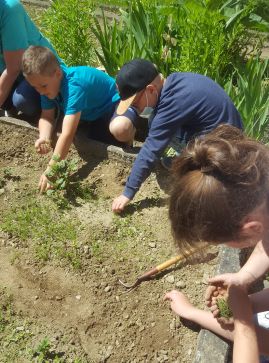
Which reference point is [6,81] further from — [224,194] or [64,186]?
[224,194]

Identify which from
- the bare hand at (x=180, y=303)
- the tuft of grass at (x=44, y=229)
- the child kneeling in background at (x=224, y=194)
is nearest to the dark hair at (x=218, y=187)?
the child kneeling in background at (x=224, y=194)

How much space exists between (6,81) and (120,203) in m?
1.11

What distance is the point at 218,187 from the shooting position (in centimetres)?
135

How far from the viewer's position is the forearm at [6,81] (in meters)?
2.84

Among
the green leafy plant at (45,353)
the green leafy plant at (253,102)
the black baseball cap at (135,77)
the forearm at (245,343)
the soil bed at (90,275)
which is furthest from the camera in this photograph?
the green leafy plant at (253,102)

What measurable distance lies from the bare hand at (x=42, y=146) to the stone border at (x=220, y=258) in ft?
0.74

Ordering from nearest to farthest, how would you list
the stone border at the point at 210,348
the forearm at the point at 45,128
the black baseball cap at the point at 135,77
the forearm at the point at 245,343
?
the forearm at the point at 245,343 < the stone border at the point at 210,348 < the black baseball cap at the point at 135,77 < the forearm at the point at 45,128

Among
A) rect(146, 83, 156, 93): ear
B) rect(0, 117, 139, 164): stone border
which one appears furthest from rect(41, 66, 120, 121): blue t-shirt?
rect(146, 83, 156, 93): ear

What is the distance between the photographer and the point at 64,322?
204 cm

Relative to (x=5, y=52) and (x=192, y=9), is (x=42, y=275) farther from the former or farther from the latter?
(x=192, y=9)

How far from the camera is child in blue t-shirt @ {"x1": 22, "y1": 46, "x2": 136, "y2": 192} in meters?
2.49

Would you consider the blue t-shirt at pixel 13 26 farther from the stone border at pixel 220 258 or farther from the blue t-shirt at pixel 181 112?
the blue t-shirt at pixel 181 112

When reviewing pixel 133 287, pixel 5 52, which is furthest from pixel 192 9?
pixel 133 287

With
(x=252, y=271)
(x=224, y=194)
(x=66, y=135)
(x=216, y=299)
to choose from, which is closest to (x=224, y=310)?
(x=216, y=299)
